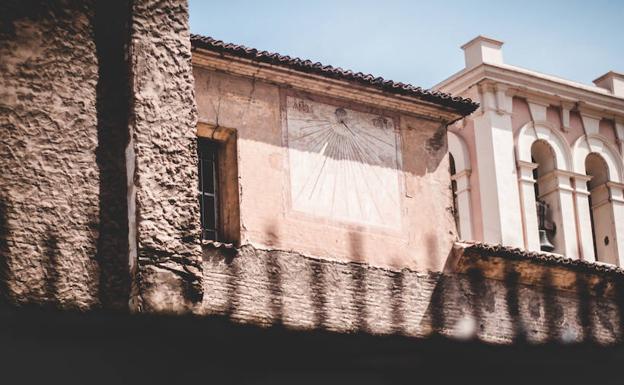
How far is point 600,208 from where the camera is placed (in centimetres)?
2341

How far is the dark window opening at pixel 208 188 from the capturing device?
15570 mm

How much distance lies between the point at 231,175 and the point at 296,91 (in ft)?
4.55

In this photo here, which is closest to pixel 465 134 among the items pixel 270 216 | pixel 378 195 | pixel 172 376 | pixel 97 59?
pixel 378 195

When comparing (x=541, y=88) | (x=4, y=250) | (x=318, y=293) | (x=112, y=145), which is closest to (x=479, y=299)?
(x=318, y=293)

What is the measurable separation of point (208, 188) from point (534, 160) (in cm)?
886

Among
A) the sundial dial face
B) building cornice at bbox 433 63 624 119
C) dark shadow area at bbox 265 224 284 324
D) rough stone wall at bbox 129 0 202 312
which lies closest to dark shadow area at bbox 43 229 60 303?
rough stone wall at bbox 129 0 202 312

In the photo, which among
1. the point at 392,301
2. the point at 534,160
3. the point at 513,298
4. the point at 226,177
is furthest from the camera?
the point at 534,160

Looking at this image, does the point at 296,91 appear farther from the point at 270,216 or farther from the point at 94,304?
the point at 94,304

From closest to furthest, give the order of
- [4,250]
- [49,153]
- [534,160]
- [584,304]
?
[4,250], [49,153], [584,304], [534,160]

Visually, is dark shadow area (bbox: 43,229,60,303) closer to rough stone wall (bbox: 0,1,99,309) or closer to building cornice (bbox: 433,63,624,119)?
rough stone wall (bbox: 0,1,99,309)

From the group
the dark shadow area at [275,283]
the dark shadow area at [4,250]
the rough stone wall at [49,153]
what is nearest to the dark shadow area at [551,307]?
the dark shadow area at [275,283]

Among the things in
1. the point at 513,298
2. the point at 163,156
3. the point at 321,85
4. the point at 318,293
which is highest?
the point at 321,85

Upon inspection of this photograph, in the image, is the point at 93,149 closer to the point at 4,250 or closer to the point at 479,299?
the point at 4,250

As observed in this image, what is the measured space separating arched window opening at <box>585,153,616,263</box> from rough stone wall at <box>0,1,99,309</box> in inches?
670
